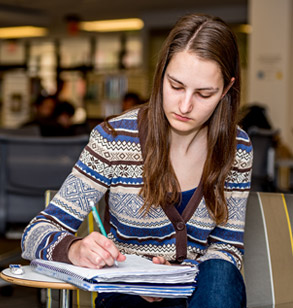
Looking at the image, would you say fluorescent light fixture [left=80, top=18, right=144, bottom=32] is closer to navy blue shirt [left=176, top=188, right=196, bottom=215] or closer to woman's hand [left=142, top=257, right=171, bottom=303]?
navy blue shirt [left=176, top=188, right=196, bottom=215]

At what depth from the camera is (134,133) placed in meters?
1.60

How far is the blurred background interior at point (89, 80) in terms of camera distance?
2850 millimetres

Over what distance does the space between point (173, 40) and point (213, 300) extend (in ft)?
2.15

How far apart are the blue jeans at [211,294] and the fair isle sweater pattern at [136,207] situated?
130mm

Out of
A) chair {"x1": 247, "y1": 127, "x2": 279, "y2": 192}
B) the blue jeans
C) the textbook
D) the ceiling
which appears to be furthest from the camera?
the ceiling

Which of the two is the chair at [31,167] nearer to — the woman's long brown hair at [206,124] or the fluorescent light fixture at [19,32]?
the woman's long brown hair at [206,124]

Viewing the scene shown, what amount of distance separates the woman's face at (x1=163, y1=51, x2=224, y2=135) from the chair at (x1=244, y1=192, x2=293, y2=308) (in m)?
0.61

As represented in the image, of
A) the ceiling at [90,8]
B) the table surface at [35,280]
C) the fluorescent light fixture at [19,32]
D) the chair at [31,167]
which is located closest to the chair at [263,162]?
the chair at [31,167]

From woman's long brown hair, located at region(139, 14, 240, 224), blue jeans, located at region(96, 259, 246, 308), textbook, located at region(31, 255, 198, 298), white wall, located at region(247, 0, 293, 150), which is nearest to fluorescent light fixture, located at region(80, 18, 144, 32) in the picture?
white wall, located at region(247, 0, 293, 150)

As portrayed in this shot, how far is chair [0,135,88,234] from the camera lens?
2838 mm

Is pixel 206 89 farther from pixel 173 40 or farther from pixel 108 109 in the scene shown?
pixel 108 109

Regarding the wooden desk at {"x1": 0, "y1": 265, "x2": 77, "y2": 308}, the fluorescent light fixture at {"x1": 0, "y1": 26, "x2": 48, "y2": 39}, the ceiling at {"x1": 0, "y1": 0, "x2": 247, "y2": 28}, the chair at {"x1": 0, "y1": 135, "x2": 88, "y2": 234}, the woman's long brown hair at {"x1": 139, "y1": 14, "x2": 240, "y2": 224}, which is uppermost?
the ceiling at {"x1": 0, "y1": 0, "x2": 247, "y2": 28}

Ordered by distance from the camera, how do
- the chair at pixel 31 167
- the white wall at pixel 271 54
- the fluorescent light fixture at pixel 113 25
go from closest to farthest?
the chair at pixel 31 167, the white wall at pixel 271 54, the fluorescent light fixture at pixel 113 25

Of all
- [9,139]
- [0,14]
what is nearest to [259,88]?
[0,14]
